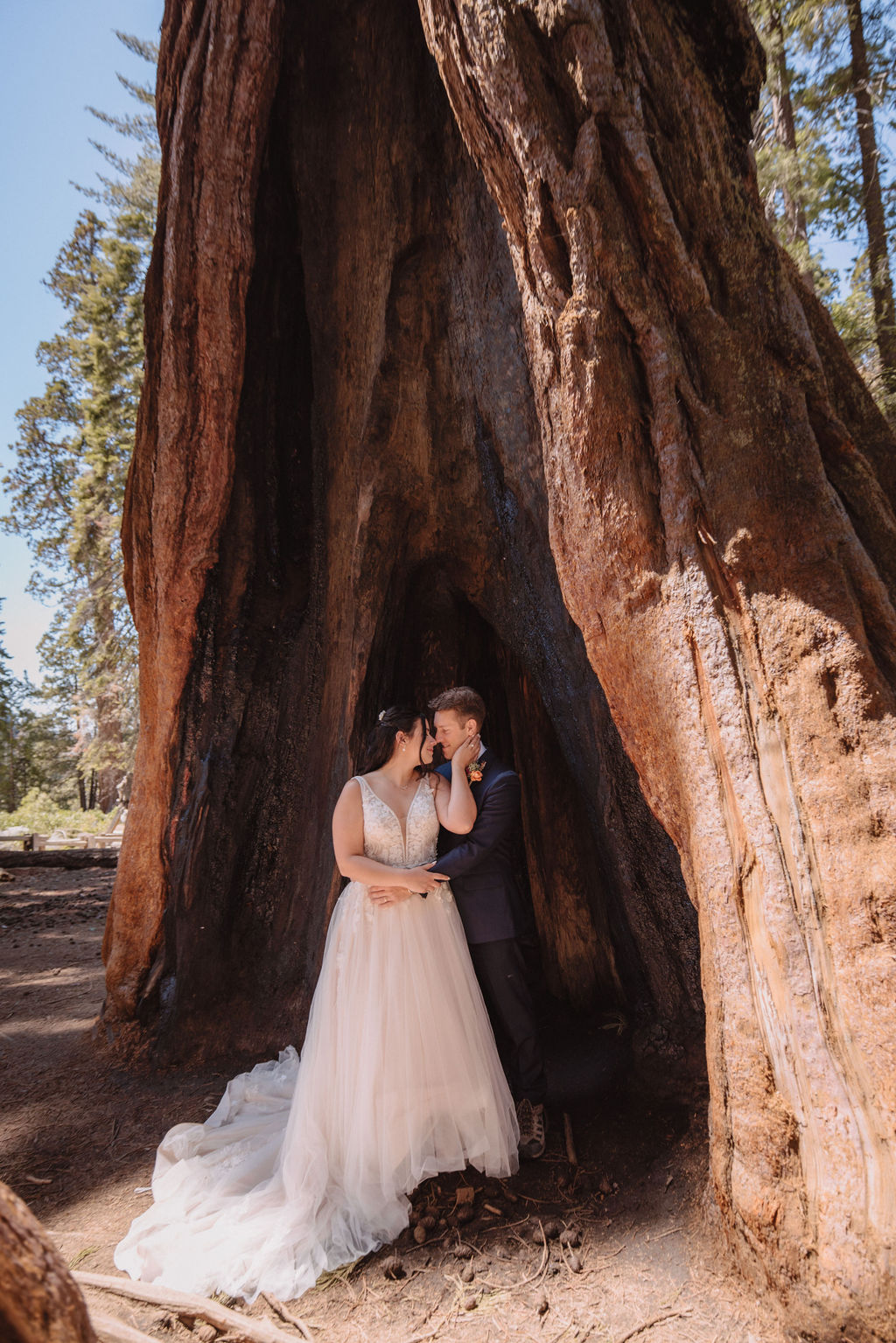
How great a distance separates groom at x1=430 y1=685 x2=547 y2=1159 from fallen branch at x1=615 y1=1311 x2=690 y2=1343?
111 cm

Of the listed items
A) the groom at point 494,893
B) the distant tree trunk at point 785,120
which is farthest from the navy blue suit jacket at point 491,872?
the distant tree trunk at point 785,120

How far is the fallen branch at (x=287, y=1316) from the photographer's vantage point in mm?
2273

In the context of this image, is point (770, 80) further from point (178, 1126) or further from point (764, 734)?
point (178, 1126)

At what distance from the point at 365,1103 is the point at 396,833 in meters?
1.05

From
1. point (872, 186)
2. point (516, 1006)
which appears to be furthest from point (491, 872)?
point (872, 186)

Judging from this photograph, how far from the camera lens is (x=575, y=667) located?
4.04 m

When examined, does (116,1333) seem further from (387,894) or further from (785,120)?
(785,120)

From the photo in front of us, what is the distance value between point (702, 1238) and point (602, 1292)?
36 cm

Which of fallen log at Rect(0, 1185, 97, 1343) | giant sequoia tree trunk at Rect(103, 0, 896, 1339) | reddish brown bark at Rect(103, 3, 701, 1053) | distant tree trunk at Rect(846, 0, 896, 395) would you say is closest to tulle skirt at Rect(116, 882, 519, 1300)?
giant sequoia tree trunk at Rect(103, 0, 896, 1339)

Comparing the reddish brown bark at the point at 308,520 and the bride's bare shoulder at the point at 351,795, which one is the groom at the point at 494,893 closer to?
the bride's bare shoulder at the point at 351,795

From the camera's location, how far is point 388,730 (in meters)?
3.51

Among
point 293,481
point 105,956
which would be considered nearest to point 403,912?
point 105,956

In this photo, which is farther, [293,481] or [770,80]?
[770,80]

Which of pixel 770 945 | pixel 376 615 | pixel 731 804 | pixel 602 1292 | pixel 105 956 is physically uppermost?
pixel 376 615
